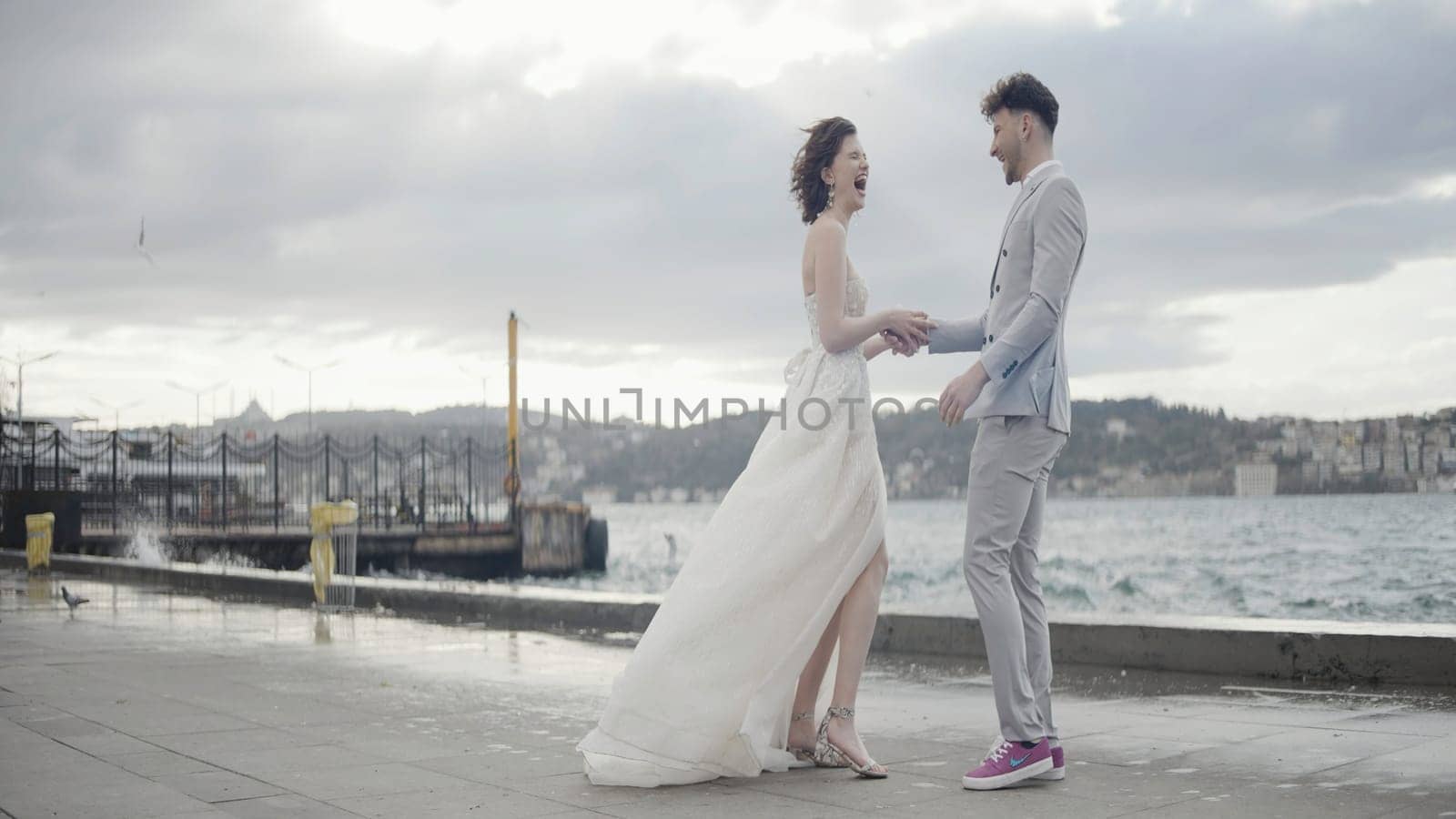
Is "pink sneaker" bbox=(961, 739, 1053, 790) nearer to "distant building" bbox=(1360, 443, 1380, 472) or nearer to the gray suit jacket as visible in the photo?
the gray suit jacket

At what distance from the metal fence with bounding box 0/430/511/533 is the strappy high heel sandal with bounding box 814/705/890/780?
86.3 feet

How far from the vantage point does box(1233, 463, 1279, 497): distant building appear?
253 ft

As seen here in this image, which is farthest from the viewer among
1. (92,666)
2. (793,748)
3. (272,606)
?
(272,606)

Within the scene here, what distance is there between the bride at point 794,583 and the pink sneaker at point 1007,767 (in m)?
0.34

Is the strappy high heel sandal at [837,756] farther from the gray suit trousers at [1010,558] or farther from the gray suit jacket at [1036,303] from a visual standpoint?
the gray suit jacket at [1036,303]

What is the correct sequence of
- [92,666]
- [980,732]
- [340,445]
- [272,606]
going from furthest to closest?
1. [340,445]
2. [272,606]
3. [92,666]
4. [980,732]

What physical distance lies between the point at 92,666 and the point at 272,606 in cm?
545

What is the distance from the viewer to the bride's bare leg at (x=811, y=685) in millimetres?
4379

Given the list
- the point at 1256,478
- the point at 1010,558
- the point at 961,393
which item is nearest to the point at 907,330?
the point at 961,393

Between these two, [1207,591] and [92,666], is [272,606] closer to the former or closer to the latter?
[92,666]

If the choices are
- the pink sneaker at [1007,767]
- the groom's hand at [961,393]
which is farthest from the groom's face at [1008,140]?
the pink sneaker at [1007,767]

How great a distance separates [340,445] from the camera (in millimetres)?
33781

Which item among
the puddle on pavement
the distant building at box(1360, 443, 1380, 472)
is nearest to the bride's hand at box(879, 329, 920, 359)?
the puddle on pavement

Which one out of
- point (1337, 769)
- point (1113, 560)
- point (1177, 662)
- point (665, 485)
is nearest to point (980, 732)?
point (1337, 769)
